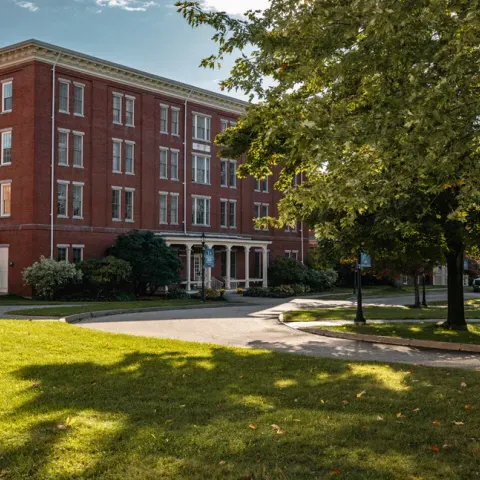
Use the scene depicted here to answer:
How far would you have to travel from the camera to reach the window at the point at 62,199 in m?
37.9

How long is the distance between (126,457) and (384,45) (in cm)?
578

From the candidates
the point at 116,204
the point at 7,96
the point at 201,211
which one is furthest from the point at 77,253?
the point at 201,211

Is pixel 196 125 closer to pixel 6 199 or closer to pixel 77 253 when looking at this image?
pixel 77 253

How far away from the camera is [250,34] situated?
10234mm

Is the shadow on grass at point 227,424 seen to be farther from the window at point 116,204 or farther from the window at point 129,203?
the window at point 129,203

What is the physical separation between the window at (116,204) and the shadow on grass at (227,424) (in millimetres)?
32006

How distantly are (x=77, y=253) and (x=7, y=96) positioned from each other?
417 inches

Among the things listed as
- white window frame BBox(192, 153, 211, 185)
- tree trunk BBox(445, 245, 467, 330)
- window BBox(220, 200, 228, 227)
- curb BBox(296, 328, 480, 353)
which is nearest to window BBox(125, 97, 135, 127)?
white window frame BBox(192, 153, 211, 185)

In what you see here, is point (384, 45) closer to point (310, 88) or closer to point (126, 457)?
point (310, 88)

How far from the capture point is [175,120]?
4588 cm

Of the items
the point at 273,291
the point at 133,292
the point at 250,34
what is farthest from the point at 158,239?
the point at 250,34

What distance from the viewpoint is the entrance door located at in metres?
37.4

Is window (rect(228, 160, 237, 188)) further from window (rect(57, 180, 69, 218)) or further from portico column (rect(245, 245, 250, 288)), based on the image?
window (rect(57, 180, 69, 218))

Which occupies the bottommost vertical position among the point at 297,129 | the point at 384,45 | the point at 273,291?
the point at 273,291
